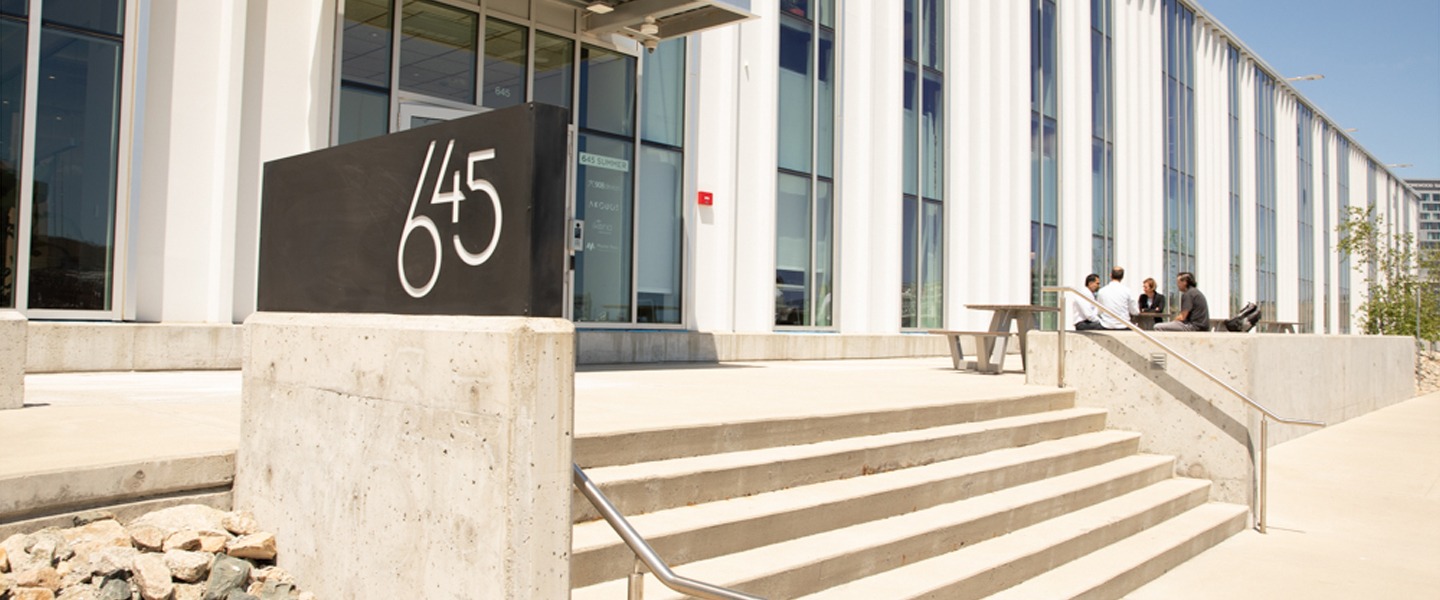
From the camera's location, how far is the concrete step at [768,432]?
4.90 meters

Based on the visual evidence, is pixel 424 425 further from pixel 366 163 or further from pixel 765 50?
pixel 765 50

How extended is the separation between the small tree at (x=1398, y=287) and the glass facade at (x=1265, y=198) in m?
2.31

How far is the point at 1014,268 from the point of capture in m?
21.1

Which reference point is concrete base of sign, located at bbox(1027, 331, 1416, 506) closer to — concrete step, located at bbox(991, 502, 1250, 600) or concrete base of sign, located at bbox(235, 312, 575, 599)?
concrete step, located at bbox(991, 502, 1250, 600)

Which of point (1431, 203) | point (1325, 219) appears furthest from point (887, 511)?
point (1431, 203)

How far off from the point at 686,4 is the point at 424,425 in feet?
27.2

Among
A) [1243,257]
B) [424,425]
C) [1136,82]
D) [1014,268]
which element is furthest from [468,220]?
[1243,257]

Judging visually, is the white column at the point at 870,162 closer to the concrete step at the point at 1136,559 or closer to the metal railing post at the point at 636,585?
the concrete step at the point at 1136,559

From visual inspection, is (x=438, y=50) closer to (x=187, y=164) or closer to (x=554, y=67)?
(x=554, y=67)

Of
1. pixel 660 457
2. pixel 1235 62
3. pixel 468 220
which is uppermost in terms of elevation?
pixel 1235 62

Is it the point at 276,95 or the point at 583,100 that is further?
the point at 583,100

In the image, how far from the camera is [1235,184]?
33.8 m

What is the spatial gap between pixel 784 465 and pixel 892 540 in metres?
0.71

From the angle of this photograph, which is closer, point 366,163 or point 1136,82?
point 366,163
